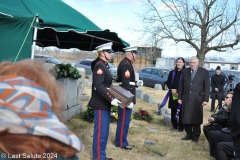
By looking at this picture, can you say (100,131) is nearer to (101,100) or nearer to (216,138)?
(101,100)

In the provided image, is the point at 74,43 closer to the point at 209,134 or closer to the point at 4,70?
the point at 209,134

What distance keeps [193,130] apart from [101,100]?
2.62 m

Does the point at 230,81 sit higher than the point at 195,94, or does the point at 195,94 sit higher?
the point at 195,94

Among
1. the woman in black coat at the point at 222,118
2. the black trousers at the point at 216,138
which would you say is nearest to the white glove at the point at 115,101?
the black trousers at the point at 216,138

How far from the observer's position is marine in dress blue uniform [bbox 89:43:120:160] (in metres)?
3.95

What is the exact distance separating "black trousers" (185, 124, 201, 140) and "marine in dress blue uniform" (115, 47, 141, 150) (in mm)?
1454

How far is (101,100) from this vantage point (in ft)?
13.4

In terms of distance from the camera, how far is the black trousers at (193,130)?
5739 mm

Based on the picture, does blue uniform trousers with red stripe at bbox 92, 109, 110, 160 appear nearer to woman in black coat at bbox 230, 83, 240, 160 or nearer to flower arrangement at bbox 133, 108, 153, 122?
woman in black coat at bbox 230, 83, 240, 160

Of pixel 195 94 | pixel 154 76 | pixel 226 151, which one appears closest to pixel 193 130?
pixel 195 94

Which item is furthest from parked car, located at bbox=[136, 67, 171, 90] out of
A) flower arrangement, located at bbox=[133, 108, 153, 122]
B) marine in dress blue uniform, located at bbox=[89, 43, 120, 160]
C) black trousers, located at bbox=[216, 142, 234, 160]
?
marine in dress blue uniform, located at bbox=[89, 43, 120, 160]

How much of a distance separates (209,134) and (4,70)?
444 centimetres

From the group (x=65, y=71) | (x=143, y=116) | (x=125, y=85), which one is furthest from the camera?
(x=143, y=116)

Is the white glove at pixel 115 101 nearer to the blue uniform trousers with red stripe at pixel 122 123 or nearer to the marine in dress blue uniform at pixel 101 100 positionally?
the marine in dress blue uniform at pixel 101 100
